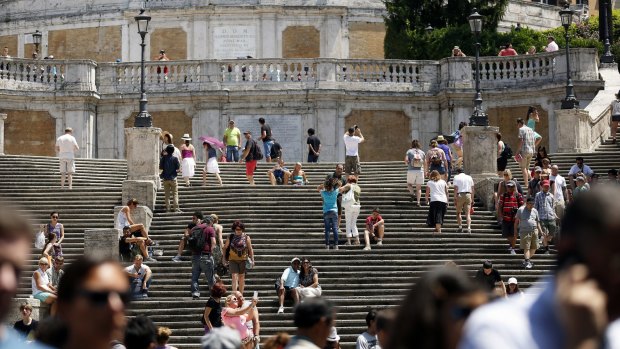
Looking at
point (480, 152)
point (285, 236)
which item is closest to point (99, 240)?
point (285, 236)

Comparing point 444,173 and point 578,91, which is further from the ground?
point 578,91

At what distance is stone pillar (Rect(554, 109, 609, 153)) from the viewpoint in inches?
1332

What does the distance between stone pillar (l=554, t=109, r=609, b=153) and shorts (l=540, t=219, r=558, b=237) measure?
29.9 feet

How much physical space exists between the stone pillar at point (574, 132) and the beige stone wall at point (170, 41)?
67.7 ft

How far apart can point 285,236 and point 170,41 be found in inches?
1091

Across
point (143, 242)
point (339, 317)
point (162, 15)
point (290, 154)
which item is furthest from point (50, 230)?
point (162, 15)

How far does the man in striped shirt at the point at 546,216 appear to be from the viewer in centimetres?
2473

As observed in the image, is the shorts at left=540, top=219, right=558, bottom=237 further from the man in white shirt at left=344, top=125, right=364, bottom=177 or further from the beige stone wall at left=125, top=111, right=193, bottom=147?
the beige stone wall at left=125, top=111, right=193, bottom=147

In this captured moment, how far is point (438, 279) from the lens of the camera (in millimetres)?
4551

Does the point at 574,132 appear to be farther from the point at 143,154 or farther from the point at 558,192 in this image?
the point at 143,154

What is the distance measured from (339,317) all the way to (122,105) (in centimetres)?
2157

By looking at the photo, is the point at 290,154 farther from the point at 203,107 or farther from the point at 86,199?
the point at 86,199

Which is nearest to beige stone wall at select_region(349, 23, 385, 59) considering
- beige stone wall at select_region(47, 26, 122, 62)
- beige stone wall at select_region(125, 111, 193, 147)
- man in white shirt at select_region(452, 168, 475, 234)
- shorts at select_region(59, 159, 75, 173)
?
beige stone wall at select_region(47, 26, 122, 62)

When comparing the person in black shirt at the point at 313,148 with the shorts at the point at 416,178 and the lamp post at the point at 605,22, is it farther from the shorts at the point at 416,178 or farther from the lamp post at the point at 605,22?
the lamp post at the point at 605,22
